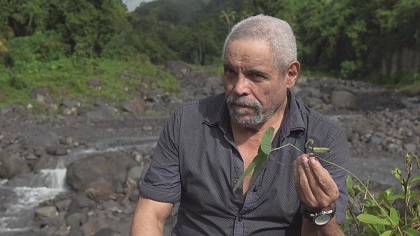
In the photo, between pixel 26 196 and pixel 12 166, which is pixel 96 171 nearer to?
pixel 26 196

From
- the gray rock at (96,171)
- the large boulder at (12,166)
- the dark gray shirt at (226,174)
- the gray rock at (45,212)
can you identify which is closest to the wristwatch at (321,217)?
the dark gray shirt at (226,174)

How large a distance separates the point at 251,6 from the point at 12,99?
32802 mm

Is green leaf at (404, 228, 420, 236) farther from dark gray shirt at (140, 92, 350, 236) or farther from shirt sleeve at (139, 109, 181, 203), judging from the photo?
shirt sleeve at (139, 109, 181, 203)

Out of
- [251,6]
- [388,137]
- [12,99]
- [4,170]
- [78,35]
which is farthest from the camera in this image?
[251,6]

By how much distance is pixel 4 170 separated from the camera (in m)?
13.2

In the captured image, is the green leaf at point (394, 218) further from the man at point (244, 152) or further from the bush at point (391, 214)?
the man at point (244, 152)

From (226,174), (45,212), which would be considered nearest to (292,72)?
(226,174)

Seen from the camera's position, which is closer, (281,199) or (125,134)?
(281,199)

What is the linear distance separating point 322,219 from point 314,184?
0.77 ft

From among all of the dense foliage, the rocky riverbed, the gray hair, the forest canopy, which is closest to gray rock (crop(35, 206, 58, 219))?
the rocky riverbed

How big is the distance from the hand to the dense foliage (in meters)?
23.0

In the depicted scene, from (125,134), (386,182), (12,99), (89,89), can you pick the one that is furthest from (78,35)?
(386,182)

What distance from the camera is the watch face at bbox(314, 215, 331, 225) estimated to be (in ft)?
6.24

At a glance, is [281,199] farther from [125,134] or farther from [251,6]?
[251,6]
